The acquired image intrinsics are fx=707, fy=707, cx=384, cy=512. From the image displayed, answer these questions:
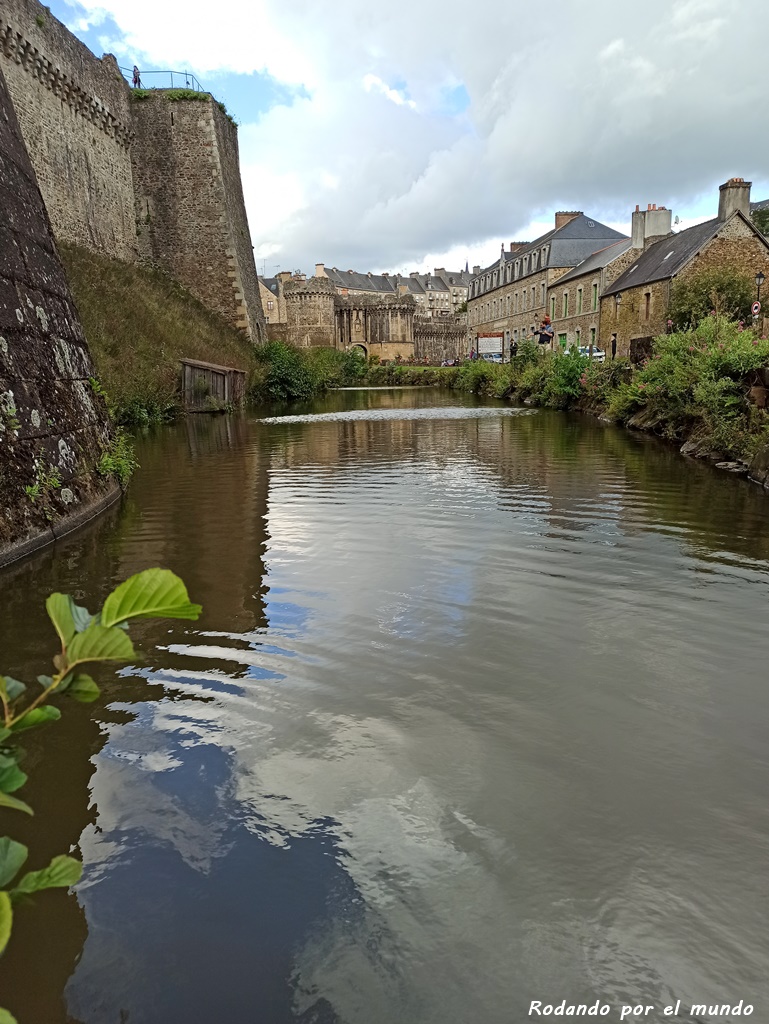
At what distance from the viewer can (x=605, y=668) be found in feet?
13.5

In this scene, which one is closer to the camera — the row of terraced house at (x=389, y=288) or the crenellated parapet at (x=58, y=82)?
the crenellated parapet at (x=58, y=82)

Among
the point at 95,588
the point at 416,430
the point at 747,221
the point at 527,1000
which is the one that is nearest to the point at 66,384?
the point at 95,588

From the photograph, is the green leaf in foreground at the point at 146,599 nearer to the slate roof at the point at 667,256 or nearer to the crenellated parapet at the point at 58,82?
the crenellated parapet at the point at 58,82

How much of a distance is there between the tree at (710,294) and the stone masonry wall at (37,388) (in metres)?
25.9

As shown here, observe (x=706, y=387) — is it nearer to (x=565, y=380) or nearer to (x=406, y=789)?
(x=565, y=380)

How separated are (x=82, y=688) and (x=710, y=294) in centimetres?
3214

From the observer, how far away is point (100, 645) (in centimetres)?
106

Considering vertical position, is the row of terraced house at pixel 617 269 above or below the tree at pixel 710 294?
above

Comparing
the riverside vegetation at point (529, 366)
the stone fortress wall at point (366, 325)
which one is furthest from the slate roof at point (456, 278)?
the riverside vegetation at point (529, 366)

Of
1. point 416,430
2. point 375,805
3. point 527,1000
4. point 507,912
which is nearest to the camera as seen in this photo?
point 527,1000

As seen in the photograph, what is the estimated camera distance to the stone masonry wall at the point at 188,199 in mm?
31328

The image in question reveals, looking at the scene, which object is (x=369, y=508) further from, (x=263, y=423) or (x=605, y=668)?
(x=263, y=423)

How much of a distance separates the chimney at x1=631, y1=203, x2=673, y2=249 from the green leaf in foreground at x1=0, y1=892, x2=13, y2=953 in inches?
1656

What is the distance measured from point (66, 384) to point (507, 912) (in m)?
7.30
